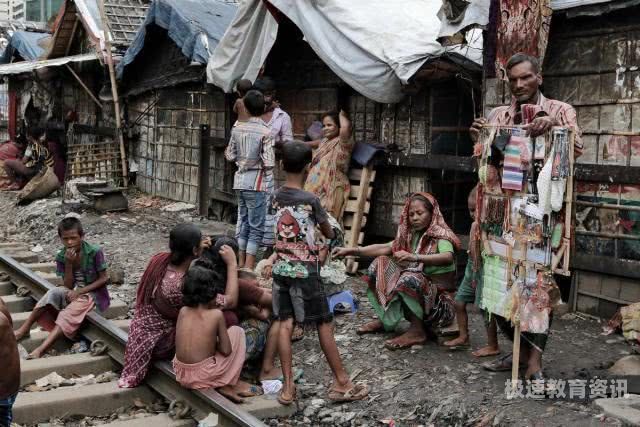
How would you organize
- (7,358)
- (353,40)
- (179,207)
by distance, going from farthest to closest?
1. (179,207)
2. (353,40)
3. (7,358)

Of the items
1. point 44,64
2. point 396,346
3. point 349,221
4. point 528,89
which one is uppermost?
point 44,64

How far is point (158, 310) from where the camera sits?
5430 mm

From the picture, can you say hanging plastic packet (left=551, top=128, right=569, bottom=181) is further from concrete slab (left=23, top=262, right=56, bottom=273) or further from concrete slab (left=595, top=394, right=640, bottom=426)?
concrete slab (left=23, top=262, right=56, bottom=273)

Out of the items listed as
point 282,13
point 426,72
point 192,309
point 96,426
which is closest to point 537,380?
point 192,309

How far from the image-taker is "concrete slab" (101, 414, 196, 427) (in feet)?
15.8

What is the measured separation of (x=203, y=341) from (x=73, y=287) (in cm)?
208

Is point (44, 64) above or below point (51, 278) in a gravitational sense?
above

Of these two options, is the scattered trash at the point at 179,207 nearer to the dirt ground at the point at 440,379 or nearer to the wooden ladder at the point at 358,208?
the wooden ladder at the point at 358,208

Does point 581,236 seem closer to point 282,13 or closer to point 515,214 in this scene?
point 515,214

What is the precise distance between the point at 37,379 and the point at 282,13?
18.3ft

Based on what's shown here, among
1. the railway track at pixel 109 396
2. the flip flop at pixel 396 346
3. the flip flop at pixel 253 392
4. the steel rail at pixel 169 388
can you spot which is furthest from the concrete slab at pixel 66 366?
the flip flop at pixel 396 346

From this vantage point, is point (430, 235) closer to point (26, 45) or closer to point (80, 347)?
point (80, 347)

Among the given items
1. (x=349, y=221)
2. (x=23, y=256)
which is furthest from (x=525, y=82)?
(x=23, y=256)

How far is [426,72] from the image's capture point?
8109mm
